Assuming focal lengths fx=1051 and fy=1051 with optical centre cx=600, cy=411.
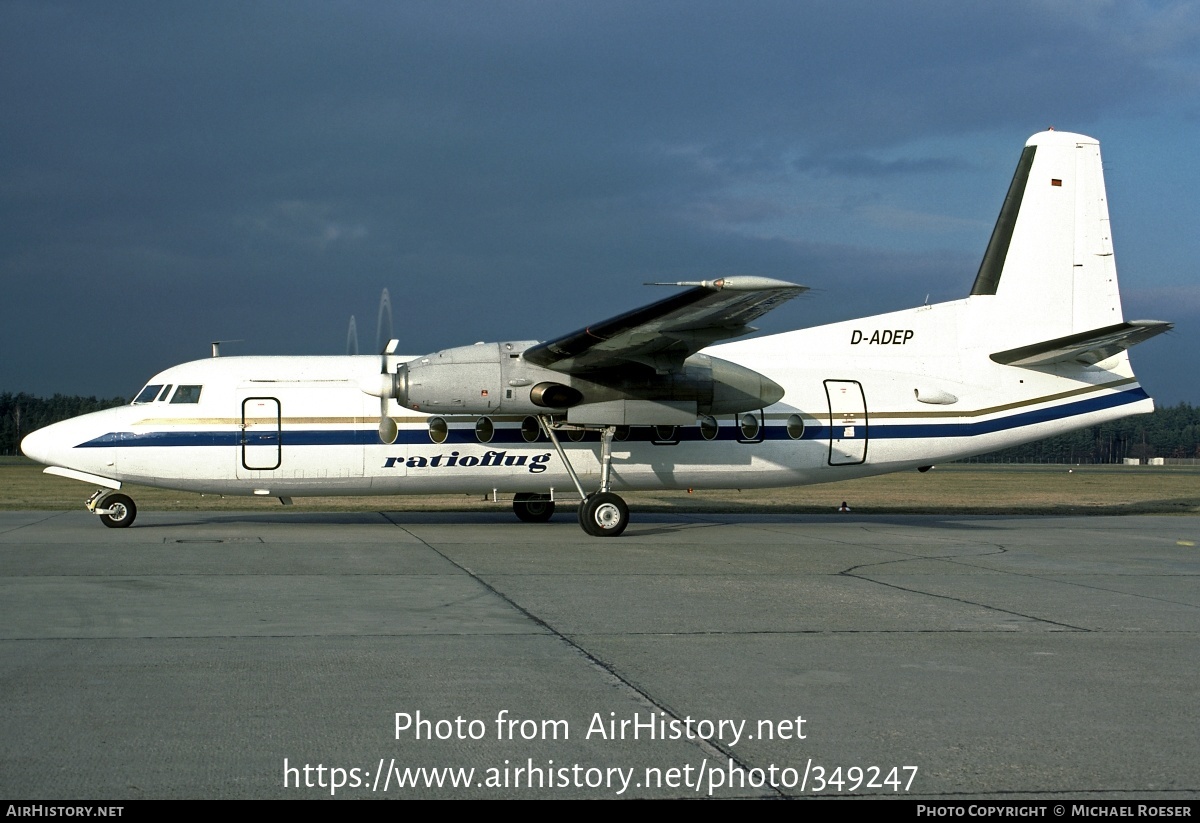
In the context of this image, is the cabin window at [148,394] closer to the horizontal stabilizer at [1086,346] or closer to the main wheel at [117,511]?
the main wheel at [117,511]

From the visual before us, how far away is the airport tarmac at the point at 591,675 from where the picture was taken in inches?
199

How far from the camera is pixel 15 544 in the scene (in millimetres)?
15320

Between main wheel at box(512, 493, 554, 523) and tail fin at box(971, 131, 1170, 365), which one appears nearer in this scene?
tail fin at box(971, 131, 1170, 365)

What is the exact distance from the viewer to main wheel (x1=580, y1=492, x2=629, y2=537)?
56.5 ft

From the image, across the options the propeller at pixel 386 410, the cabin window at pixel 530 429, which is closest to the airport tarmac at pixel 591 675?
the propeller at pixel 386 410

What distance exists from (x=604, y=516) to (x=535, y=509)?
3756mm

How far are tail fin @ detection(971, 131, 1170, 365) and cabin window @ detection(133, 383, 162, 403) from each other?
15143 millimetres

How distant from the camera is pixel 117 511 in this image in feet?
59.3

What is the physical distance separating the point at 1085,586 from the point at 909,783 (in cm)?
818

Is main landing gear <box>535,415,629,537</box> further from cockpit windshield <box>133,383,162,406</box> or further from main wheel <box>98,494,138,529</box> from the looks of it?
main wheel <box>98,494,138,529</box>

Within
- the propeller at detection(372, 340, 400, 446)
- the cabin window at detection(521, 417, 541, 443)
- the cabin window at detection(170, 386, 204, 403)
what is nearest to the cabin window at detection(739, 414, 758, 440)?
the cabin window at detection(521, 417, 541, 443)

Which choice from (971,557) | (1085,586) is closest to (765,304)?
(971,557)

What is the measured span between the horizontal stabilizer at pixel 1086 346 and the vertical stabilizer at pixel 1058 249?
2.33ft
